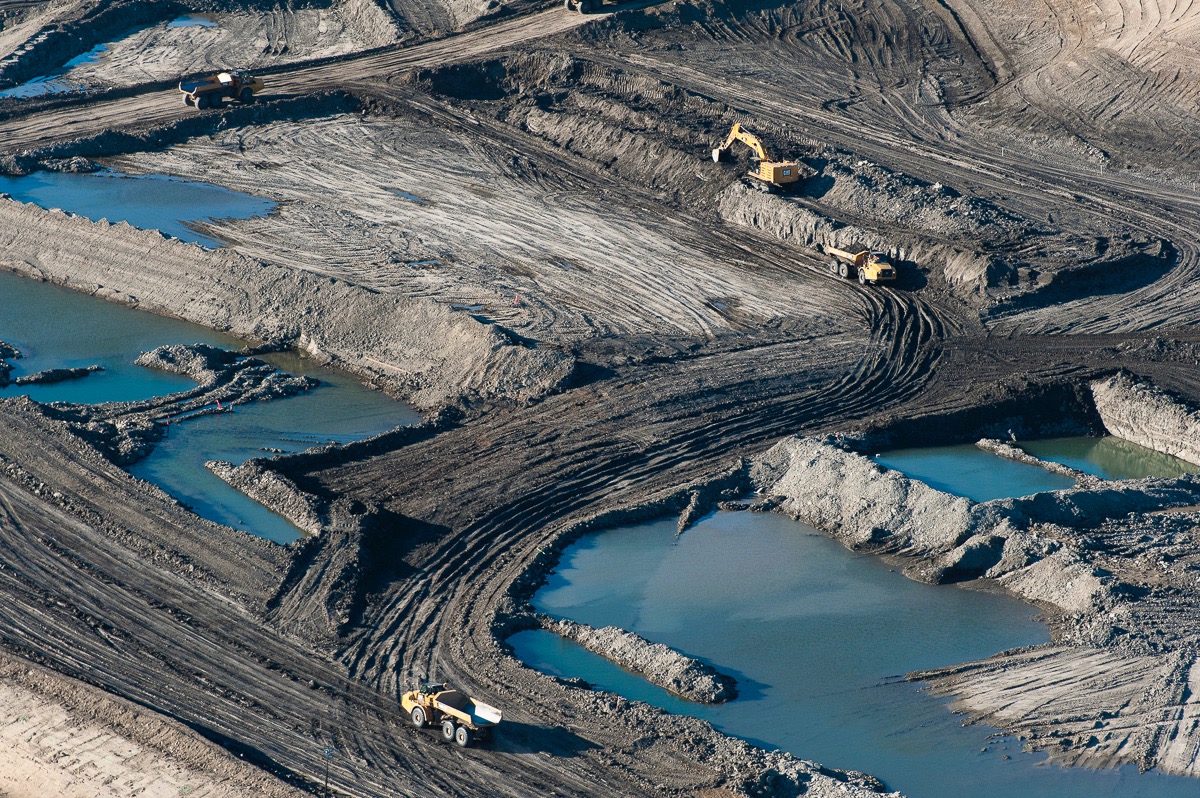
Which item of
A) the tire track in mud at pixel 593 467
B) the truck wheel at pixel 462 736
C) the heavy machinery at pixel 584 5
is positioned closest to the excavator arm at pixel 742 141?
the tire track in mud at pixel 593 467

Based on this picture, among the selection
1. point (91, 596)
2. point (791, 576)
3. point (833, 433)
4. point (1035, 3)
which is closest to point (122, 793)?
point (91, 596)

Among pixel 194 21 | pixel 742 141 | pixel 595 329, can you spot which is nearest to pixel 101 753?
pixel 595 329

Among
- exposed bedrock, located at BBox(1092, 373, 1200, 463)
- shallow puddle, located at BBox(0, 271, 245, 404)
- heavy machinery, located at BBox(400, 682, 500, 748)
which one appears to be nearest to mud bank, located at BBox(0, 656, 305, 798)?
heavy machinery, located at BBox(400, 682, 500, 748)

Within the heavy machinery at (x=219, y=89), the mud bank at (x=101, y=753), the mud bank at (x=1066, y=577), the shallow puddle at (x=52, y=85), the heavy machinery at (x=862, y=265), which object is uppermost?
the heavy machinery at (x=219, y=89)

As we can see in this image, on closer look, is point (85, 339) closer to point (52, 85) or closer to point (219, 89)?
point (219, 89)

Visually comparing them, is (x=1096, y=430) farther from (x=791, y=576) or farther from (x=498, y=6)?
(x=498, y=6)

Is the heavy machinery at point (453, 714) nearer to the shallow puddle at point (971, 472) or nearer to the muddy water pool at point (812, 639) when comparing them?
Result: the muddy water pool at point (812, 639)
